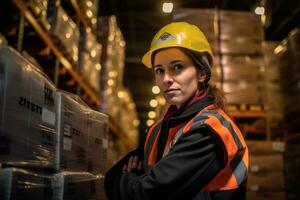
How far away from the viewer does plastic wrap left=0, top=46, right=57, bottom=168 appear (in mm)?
1601

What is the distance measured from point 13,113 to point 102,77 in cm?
524

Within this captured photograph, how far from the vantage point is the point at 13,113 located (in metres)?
1.64

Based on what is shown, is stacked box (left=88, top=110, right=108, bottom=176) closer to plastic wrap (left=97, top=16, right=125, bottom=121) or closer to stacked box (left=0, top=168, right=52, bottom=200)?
stacked box (left=0, top=168, right=52, bottom=200)

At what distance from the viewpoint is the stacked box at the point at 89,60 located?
5598 millimetres

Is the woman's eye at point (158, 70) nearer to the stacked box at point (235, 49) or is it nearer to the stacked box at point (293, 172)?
the stacked box at point (235, 49)

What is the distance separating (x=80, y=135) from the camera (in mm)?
2381

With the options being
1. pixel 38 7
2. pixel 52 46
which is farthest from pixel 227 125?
pixel 52 46

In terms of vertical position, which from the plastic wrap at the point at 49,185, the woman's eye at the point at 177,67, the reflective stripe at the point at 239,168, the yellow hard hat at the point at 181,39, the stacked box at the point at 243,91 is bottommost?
the plastic wrap at the point at 49,185

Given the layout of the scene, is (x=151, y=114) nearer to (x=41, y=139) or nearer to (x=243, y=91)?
(x=243, y=91)

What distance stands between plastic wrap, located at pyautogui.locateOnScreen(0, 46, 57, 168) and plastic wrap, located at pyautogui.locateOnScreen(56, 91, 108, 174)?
0.09m

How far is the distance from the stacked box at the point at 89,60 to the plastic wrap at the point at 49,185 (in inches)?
124

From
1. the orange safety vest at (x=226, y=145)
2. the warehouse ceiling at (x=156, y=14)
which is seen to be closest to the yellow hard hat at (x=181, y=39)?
the orange safety vest at (x=226, y=145)

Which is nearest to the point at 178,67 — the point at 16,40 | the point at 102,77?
the point at 16,40

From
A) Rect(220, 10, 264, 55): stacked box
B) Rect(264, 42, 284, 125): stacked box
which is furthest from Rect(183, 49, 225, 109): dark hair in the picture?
Rect(264, 42, 284, 125): stacked box
